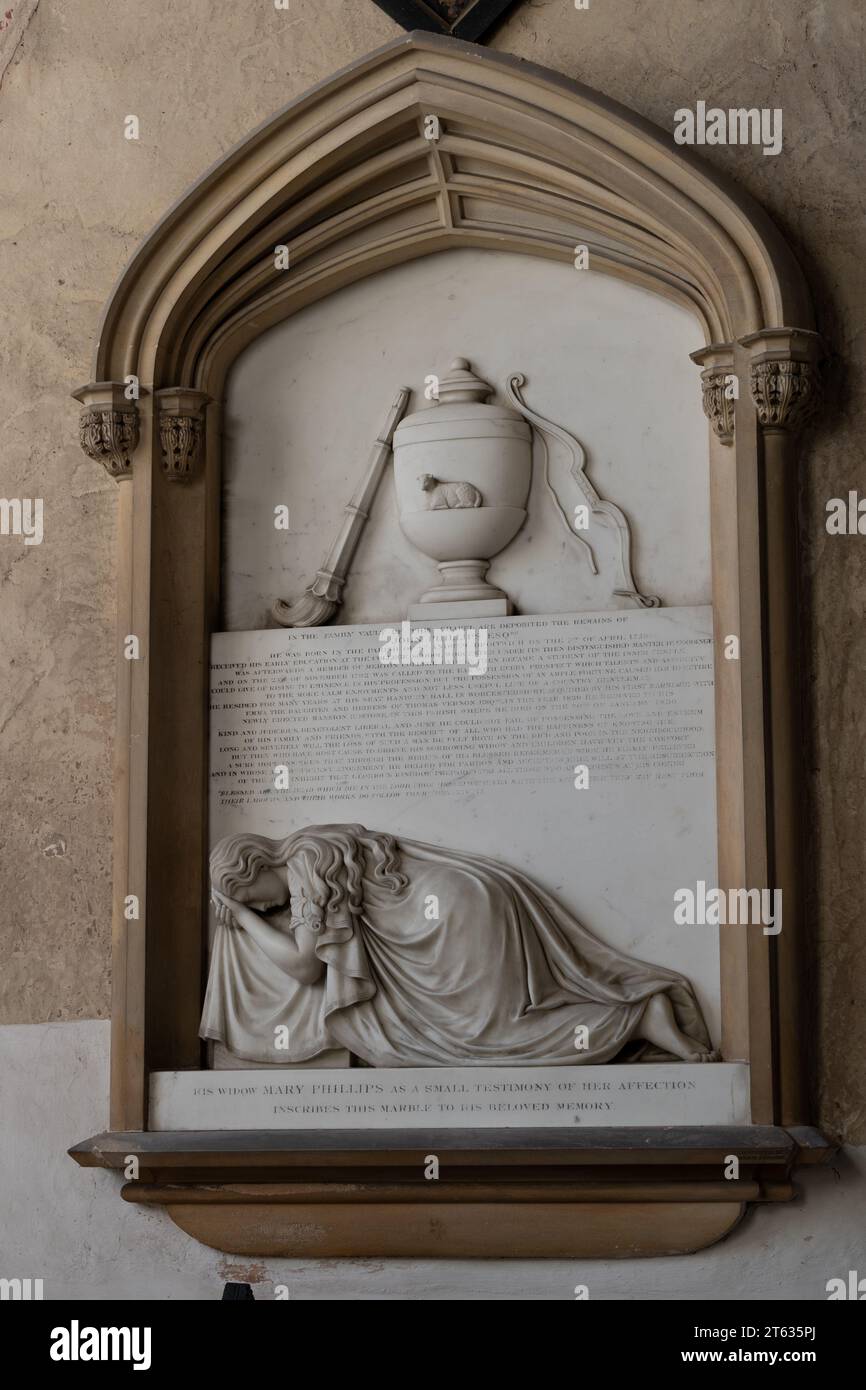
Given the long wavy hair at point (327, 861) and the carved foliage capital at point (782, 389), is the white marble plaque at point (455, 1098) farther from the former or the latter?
the carved foliage capital at point (782, 389)

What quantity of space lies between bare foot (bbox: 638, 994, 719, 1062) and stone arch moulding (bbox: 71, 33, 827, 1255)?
0.30 feet

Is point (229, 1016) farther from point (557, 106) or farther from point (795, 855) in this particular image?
point (557, 106)

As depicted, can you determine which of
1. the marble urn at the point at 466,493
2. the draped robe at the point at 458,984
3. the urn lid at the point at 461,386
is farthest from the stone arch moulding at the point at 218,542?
the marble urn at the point at 466,493

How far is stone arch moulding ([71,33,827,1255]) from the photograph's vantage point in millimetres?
4754

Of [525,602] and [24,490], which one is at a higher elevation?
[24,490]

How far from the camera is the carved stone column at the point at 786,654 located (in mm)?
4734

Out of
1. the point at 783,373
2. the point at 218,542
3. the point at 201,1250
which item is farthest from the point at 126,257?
the point at 201,1250

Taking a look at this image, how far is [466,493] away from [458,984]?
141 centimetres

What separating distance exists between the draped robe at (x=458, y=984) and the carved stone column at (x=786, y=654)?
0.93 feet

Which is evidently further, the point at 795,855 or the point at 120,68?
the point at 120,68

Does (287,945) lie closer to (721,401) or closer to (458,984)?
(458,984)

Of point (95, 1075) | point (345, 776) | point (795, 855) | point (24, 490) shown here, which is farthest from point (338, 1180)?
point (24, 490)

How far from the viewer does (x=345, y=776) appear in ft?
17.3

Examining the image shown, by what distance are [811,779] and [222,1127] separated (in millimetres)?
1868
